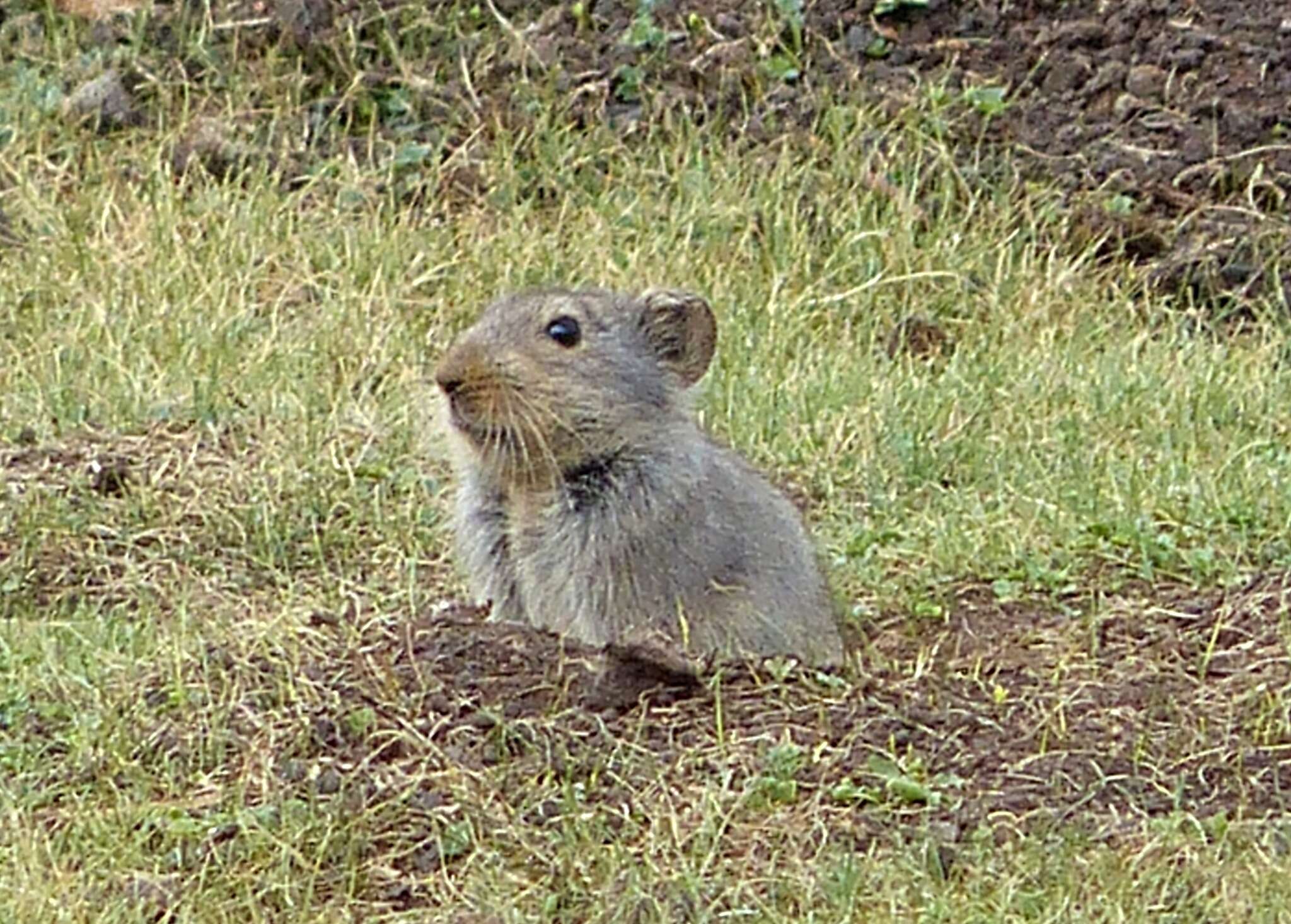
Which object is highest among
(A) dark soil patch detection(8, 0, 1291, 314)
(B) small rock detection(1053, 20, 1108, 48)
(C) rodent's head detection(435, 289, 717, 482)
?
(C) rodent's head detection(435, 289, 717, 482)

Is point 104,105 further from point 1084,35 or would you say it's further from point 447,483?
point 1084,35

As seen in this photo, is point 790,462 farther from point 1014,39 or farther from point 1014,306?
point 1014,39

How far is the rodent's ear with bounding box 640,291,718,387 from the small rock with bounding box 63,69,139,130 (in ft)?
12.8

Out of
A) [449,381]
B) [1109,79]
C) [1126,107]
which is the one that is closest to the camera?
[449,381]

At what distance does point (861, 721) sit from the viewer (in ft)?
19.0

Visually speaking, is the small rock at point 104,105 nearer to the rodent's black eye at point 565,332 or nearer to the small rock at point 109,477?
the small rock at point 109,477

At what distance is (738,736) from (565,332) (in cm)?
121

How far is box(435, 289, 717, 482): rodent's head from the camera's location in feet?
20.7

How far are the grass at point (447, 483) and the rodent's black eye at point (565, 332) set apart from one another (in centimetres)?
69

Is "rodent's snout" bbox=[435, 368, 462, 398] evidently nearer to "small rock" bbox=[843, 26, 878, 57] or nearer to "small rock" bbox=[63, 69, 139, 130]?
"small rock" bbox=[63, 69, 139, 130]

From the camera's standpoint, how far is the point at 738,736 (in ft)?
18.8

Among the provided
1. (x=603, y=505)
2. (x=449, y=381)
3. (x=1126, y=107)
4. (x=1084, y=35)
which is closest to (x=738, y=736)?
(x=603, y=505)

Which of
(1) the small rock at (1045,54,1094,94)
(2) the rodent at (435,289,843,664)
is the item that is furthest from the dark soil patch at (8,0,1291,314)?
(2) the rodent at (435,289,843,664)

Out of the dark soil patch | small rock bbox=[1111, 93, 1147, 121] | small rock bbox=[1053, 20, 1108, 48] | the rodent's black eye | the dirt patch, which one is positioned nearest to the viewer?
the dirt patch
